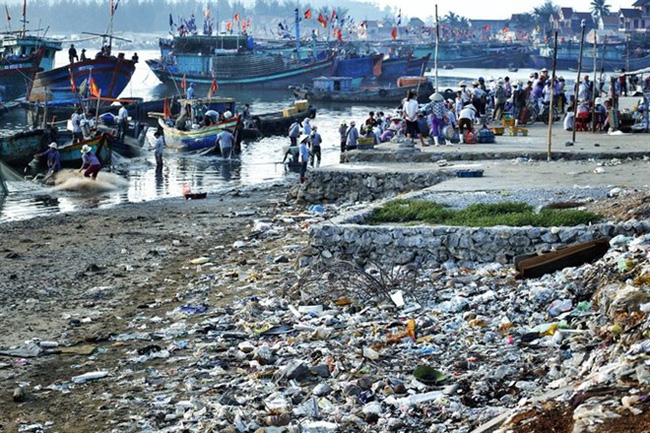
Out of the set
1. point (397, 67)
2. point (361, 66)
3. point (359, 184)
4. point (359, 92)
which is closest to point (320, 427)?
point (359, 184)

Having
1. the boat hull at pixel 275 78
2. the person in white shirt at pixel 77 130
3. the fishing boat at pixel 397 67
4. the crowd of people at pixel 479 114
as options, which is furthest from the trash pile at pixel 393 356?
the fishing boat at pixel 397 67

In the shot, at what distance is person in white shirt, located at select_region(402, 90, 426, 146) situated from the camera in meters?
22.2

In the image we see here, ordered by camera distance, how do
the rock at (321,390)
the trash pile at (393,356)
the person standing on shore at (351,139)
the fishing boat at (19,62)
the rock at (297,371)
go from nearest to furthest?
the trash pile at (393,356)
the rock at (321,390)
the rock at (297,371)
the person standing on shore at (351,139)
the fishing boat at (19,62)

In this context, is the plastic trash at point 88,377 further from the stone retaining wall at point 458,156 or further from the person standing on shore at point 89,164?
the person standing on shore at point 89,164

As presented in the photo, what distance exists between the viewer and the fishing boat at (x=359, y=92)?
6092 centimetres

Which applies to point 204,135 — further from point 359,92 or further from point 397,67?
point 397,67

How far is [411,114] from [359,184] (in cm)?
284

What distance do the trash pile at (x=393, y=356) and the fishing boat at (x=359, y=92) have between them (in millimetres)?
47999

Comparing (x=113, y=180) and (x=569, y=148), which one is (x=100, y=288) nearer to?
(x=569, y=148)

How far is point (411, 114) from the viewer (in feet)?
73.9

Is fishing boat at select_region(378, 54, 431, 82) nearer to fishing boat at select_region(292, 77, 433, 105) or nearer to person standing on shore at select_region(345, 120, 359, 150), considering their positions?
fishing boat at select_region(292, 77, 433, 105)

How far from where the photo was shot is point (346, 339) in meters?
10.8

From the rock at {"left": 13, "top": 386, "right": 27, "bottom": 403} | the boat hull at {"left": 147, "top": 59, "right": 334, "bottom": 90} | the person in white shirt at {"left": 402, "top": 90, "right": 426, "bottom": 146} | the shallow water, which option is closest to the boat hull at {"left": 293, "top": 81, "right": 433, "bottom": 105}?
the boat hull at {"left": 147, "top": 59, "right": 334, "bottom": 90}

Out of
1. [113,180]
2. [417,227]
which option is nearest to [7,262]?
[417,227]
